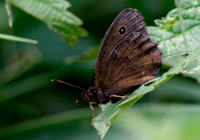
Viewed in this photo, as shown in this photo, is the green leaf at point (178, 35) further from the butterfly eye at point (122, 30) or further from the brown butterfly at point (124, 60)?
the butterfly eye at point (122, 30)

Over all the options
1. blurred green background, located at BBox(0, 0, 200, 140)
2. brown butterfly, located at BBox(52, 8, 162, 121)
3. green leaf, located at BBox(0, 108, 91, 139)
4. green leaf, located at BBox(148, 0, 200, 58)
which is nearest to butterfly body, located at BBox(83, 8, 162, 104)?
brown butterfly, located at BBox(52, 8, 162, 121)

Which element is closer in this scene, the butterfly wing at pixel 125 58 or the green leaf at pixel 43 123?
the butterfly wing at pixel 125 58

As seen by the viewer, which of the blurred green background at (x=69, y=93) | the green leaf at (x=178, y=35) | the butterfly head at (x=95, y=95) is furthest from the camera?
the blurred green background at (x=69, y=93)

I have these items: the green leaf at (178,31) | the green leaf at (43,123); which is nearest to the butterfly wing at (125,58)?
the green leaf at (178,31)

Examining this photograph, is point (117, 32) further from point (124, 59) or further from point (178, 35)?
point (178, 35)

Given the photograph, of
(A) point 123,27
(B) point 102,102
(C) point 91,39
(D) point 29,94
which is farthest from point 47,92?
(A) point 123,27

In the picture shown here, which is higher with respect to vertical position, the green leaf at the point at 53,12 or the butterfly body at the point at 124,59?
the green leaf at the point at 53,12

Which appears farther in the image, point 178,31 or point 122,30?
point 122,30

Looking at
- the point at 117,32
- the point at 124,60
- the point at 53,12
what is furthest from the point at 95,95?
the point at 53,12
